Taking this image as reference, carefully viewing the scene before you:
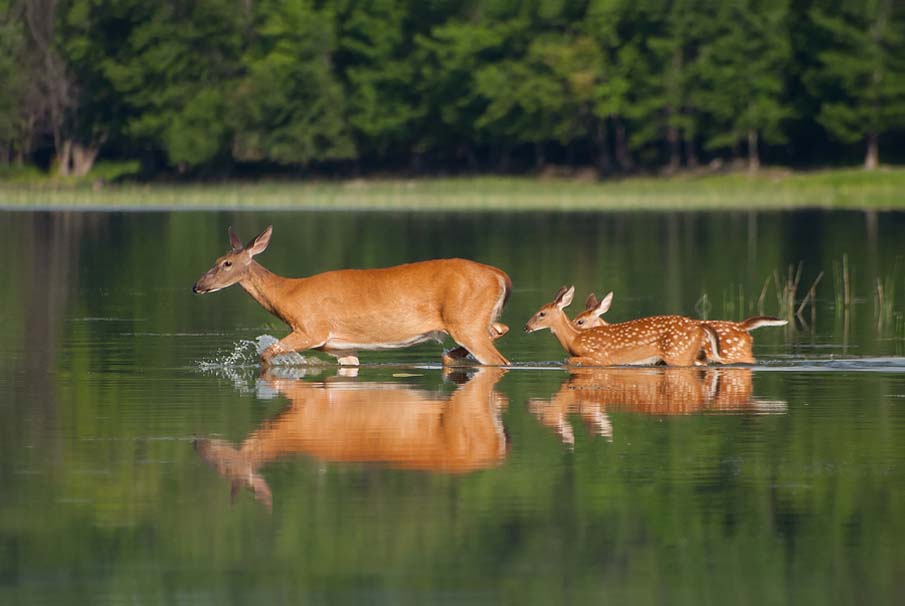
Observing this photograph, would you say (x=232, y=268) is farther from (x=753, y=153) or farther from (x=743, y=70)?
(x=743, y=70)

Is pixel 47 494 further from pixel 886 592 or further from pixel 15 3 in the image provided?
pixel 15 3

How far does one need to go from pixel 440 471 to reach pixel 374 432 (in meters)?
1.56

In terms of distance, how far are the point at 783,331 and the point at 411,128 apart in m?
69.2

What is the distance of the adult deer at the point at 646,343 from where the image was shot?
57.9ft

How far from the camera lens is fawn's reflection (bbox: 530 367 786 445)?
47.3ft

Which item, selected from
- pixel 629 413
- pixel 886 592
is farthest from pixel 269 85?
pixel 886 592

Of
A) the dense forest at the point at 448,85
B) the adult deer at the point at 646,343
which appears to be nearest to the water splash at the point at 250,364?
the adult deer at the point at 646,343

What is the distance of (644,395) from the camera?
51.4ft

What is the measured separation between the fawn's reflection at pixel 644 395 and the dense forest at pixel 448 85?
62.9 metres

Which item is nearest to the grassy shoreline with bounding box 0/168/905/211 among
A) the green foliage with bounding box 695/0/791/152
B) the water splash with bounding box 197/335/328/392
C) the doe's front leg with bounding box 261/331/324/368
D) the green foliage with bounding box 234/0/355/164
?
the green foliage with bounding box 234/0/355/164

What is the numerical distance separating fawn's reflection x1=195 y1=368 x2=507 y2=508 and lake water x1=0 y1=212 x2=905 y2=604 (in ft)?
0.12

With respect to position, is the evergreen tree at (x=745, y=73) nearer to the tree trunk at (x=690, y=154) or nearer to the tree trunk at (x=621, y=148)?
the tree trunk at (x=690, y=154)

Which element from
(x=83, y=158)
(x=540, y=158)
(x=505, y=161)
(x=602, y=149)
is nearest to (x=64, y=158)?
(x=83, y=158)

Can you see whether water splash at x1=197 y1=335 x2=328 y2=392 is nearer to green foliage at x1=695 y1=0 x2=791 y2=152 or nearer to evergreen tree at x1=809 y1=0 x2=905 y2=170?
evergreen tree at x1=809 y1=0 x2=905 y2=170
